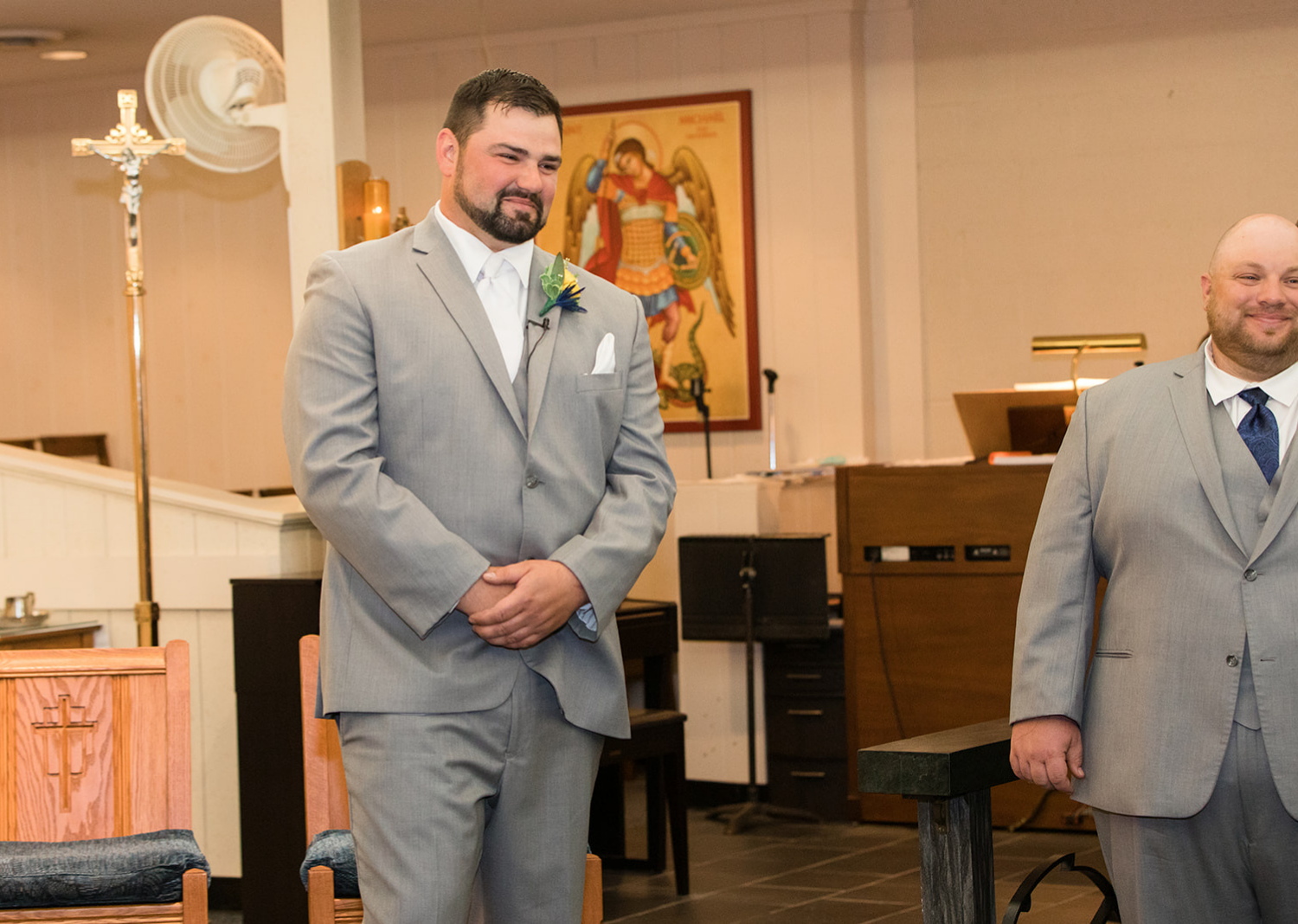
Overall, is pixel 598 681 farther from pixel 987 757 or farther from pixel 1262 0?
pixel 1262 0

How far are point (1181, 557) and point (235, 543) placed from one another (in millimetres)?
3042

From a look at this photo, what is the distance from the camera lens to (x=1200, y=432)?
7.37ft

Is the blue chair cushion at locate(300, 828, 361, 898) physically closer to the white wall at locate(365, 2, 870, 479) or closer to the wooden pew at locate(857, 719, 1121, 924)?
the wooden pew at locate(857, 719, 1121, 924)

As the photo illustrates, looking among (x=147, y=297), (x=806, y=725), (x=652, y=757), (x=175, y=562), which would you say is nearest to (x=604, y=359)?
(x=175, y=562)

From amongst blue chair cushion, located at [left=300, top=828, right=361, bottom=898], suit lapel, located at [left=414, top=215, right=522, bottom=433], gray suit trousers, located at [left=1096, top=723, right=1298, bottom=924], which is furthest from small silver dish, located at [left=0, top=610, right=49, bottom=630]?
gray suit trousers, located at [left=1096, top=723, right=1298, bottom=924]

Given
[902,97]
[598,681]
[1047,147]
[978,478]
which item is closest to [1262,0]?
[1047,147]

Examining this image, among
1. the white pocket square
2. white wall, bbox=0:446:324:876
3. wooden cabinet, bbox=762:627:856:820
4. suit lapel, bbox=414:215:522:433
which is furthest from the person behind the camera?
wooden cabinet, bbox=762:627:856:820

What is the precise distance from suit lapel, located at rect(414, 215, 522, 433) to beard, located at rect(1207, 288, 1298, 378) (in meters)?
1.11

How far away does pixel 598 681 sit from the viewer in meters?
2.13

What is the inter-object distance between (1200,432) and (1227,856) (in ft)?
2.16

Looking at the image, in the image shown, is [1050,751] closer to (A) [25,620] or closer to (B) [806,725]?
(A) [25,620]

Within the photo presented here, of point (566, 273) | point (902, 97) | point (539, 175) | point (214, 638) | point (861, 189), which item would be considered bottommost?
point (214, 638)

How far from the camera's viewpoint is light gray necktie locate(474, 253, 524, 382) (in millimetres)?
2166

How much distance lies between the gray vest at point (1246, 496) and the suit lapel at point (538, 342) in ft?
3.51
